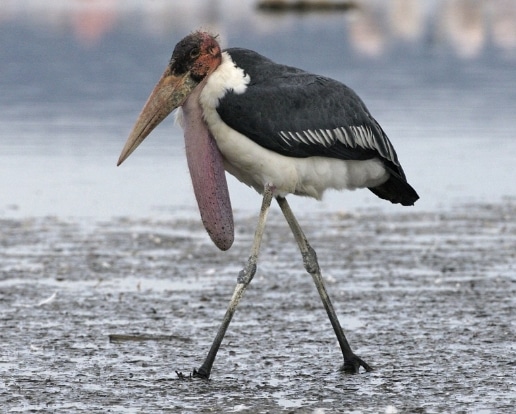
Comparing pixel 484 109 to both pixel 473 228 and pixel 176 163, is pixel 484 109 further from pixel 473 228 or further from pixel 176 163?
pixel 473 228

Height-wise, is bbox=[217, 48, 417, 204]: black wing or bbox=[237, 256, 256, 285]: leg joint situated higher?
bbox=[217, 48, 417, 204]: black wing

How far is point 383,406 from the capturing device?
23.0 feet

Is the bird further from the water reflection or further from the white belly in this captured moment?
the water reflection

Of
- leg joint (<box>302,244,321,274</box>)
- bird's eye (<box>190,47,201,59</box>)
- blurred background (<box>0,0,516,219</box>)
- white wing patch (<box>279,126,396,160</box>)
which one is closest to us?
bird's eye (<box>190,47,201,59</box>)

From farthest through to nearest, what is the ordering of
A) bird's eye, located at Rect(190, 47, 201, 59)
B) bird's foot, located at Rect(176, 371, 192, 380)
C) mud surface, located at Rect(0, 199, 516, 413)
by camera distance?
bird's eye, located at Rect(190, 47, 201, 59) < bird's foot, located at Rect(176, 371, 192, 380) < mud surface, located at Rect(0, 199, 516, 413)

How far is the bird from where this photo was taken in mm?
7770

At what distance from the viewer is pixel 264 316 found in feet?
31.1

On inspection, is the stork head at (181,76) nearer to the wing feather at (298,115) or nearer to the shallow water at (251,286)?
the wing feather at (298,115)

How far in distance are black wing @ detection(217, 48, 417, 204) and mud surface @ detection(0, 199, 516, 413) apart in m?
1.19

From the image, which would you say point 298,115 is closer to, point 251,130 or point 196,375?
point 251,130

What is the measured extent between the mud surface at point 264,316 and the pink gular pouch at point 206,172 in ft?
2.52

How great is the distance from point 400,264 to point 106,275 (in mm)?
2235

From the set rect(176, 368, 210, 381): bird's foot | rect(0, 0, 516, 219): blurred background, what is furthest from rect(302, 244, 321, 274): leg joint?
rect(0, 0, 516, 219): blurred background

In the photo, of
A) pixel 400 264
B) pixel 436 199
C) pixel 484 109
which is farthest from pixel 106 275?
pixel 484 109
